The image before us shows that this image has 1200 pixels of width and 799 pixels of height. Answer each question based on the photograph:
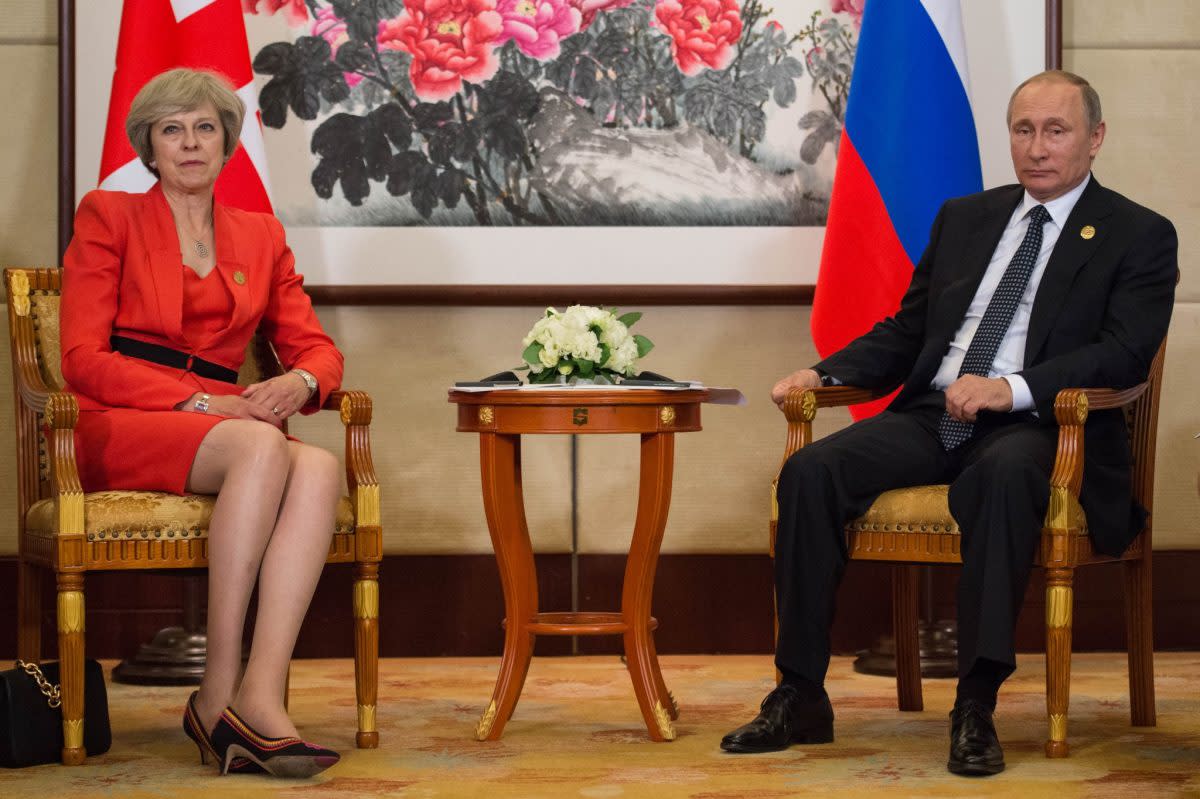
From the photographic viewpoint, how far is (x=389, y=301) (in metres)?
4.34

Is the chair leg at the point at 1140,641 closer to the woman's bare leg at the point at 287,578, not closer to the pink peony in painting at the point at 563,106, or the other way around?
the pink peony in painting at the point at 563,106

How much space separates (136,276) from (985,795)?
6.65 ft

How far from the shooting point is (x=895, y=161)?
13.0 ft

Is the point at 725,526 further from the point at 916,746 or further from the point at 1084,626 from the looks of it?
the point at 916,746

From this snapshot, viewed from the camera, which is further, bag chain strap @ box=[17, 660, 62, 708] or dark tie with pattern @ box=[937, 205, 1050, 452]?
dark tie with pattern @ box=[937, 205, 1050, 452]

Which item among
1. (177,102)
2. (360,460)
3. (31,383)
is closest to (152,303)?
(31,383)

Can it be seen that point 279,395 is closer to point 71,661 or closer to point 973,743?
point 71,661

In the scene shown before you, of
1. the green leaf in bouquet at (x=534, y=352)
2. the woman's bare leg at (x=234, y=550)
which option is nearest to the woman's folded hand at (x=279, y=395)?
the woman's bare leg at (x=234, y=550)

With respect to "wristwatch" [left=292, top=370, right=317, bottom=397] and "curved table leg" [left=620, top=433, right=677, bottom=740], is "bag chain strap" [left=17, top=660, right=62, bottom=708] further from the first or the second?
"curved table leg" [left=620, top=433, right=677, bottom=740]

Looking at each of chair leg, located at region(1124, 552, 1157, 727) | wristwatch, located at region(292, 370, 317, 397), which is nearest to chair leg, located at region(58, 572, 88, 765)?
wristwatch, located at region(292, 370, 317, 397)

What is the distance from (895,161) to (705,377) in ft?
2.89

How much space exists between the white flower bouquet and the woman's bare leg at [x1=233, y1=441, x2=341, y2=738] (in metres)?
0.53

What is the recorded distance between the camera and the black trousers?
2.85 meters

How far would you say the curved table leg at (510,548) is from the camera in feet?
10.7
